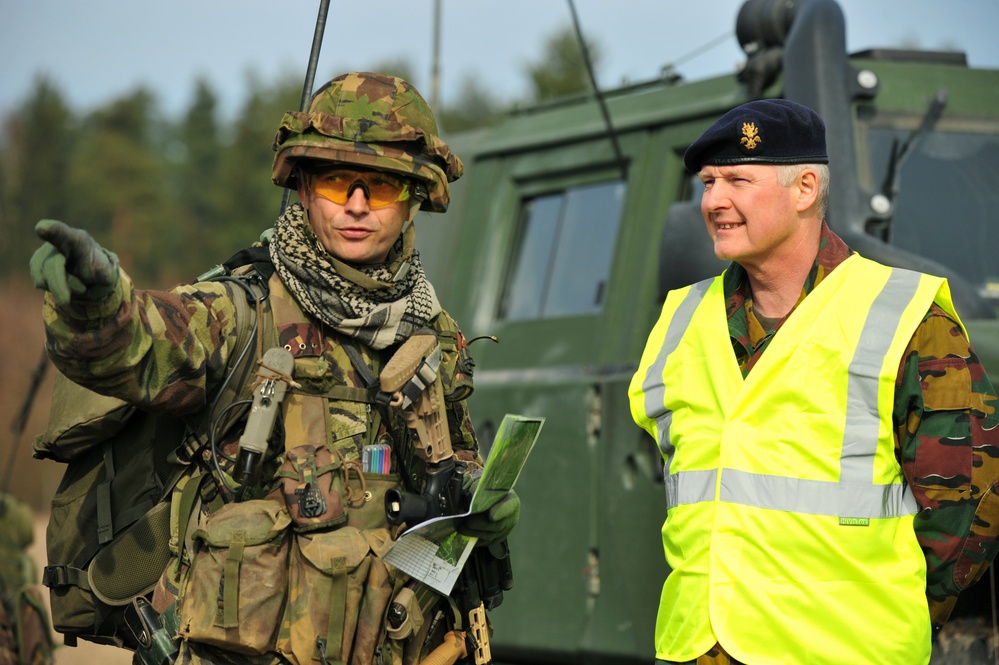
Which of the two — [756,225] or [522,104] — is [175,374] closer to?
[756,225]

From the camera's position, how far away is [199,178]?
54938 millimetres

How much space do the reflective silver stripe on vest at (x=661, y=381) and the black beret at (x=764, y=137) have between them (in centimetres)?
38

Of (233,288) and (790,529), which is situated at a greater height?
(233,288)

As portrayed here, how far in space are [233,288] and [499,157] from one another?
3463 mm

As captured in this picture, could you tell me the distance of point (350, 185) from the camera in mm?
3598

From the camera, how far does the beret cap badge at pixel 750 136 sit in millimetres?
3432

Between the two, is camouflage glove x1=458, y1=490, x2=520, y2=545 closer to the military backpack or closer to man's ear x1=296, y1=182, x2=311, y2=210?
the military backpack

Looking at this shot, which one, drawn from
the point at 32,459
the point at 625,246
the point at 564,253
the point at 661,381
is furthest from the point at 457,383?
the point at 32,459

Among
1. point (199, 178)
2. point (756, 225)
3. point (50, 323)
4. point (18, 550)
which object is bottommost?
point (18, 550)

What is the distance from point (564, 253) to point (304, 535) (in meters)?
3.09

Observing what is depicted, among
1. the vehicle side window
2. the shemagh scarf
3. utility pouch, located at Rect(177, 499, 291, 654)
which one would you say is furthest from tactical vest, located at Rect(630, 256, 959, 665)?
the vehicle side window

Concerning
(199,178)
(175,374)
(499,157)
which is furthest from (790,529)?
(199,178)

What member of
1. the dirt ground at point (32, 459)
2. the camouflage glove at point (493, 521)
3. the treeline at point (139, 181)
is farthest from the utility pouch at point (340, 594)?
the treeline at point (139, 181)

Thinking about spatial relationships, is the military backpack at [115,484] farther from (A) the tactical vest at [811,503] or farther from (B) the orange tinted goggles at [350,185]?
(A) the tactical vest at [811,503]
